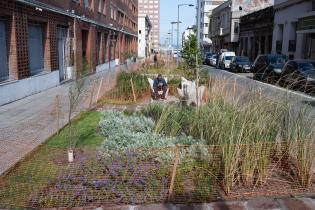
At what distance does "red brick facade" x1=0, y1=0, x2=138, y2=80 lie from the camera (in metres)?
12.8

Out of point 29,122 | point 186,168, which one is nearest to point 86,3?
point 29,122

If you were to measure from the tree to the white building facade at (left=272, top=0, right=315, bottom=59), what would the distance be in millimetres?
16110

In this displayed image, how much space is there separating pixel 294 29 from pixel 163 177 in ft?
113

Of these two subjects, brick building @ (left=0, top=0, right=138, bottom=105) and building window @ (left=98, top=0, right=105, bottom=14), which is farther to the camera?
building window @ (left=98, top=0, right=105, bottom=14)

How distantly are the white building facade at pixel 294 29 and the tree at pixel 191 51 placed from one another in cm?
1611

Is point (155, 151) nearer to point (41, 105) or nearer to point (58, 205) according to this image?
point (58, 205)

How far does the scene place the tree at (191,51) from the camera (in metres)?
16.3

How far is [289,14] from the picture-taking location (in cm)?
3572

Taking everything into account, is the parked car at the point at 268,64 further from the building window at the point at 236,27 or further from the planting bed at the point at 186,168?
the building window at the point at 236,27

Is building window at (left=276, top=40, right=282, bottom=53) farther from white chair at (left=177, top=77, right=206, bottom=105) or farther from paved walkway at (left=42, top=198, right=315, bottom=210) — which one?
paved walkway at (left=42, top=198, right=315, bottom=210)

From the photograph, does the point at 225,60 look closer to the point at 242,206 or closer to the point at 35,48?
the point at 35,48

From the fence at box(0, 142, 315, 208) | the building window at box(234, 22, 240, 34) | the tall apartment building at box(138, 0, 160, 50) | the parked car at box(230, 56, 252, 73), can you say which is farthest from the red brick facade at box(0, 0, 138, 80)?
the tall apartment building at box(138, 0, 160, 50)

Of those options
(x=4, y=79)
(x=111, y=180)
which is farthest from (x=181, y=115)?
(x=4, y=79)

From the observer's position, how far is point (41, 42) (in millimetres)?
16406
